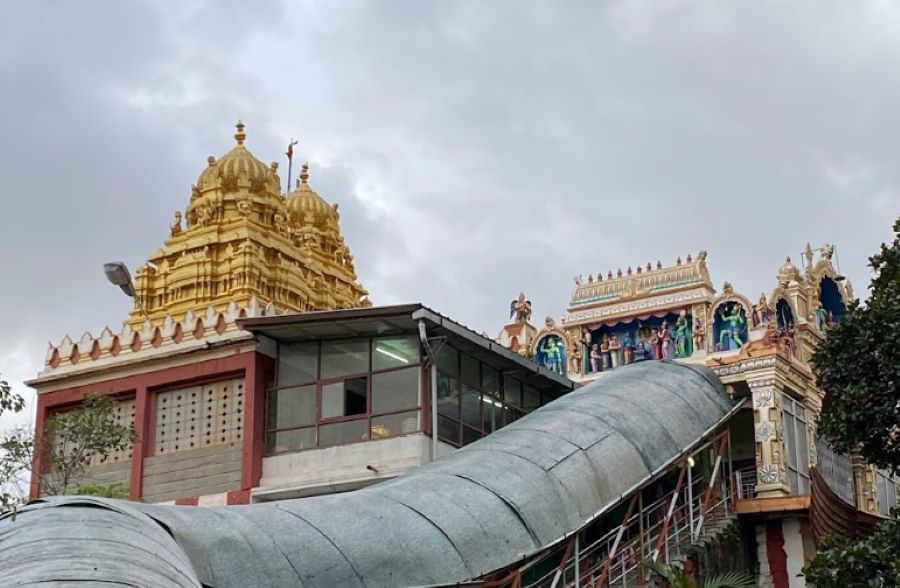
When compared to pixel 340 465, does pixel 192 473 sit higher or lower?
higher

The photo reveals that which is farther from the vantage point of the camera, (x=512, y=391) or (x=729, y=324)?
(x=729, y=324)

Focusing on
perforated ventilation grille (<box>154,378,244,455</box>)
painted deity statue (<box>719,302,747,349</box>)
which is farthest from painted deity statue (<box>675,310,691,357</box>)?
perforated ventilation grille (<box>154,378,244,455</box>)

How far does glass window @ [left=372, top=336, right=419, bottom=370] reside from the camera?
27391 mm

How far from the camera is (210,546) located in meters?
16.5

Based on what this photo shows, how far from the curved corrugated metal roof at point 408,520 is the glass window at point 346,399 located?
4060 millimetres

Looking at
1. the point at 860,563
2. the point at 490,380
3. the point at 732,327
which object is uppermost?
the point at 732,327

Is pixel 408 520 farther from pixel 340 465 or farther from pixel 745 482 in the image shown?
pixel 745 482

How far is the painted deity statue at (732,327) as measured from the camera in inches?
1209

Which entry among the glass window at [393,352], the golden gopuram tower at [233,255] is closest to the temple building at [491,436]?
the glass window at [393,352]

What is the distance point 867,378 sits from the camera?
2084 centimetres

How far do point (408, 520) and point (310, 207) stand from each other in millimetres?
32794

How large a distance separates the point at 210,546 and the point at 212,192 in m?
28.4

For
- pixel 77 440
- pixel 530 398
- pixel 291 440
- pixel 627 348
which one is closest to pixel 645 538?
pixel 530 398

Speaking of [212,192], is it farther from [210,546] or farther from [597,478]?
[210,546]
